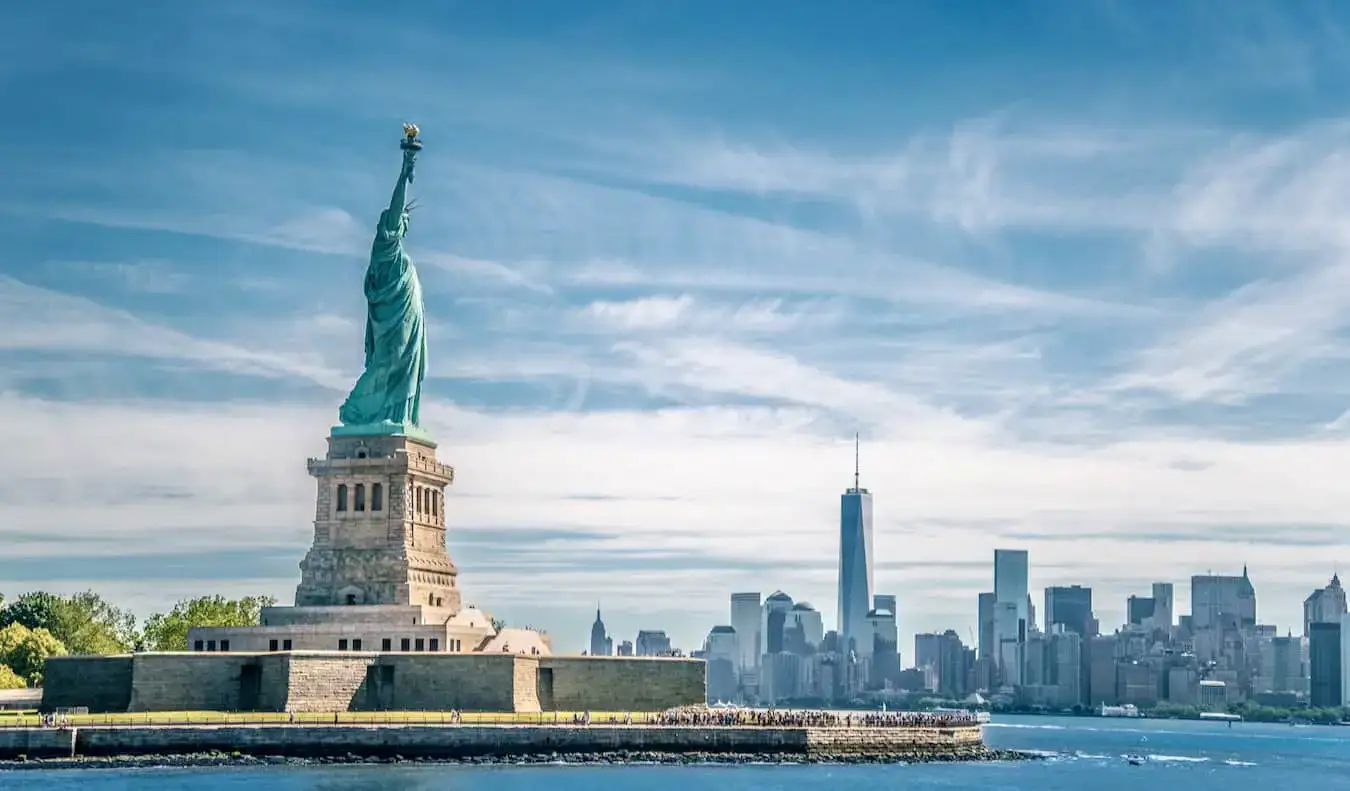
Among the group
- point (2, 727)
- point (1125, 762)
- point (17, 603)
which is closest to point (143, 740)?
point (2, 727)

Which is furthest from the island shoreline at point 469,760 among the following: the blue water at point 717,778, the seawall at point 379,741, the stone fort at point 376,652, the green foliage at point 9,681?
the green foliage at point 9,681

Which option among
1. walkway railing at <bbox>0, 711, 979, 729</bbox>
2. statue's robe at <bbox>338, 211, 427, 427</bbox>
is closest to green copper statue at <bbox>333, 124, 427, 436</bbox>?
statue's robe at <bbox>338, 211, 427, 427</bbox>

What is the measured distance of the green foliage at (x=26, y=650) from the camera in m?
124

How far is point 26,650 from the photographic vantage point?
124 m

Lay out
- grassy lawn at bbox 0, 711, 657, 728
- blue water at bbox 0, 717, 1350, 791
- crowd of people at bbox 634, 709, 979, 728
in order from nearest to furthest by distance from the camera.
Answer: blue water at bbox 0, 717, 1350, 791
grassy lawn at bbox 0, 711, 657, 728
crowd of people at bbox 634, 709, 979, 728

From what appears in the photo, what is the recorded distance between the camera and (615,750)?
9881 centimetres

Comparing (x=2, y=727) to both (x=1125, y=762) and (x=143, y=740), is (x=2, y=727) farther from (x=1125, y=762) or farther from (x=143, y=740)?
(x=1125, y=762)

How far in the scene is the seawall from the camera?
9275 centimetres

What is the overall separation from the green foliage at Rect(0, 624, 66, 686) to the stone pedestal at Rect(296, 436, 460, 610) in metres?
21.5

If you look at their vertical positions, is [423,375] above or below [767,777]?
above

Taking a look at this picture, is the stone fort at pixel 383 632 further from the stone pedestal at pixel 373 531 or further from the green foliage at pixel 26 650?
→ the green foliage at pixel 26 650

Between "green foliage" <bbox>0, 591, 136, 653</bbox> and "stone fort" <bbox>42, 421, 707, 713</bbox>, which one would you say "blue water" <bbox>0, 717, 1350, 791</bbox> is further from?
"green foliage" <bbox>0, 591, 136, 653</bbox>

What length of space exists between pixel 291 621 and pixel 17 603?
1516 inches

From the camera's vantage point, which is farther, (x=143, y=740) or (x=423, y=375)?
(x=423, y=375)
